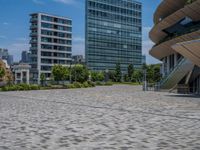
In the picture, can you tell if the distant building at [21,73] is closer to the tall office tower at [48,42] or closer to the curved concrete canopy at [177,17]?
the tall office tower at [48,42]

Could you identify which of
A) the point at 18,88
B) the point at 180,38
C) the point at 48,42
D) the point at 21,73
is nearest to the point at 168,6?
the point at 180,38

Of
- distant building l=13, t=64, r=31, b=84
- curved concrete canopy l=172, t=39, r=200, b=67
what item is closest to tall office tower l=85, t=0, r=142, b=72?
distant building l=13, t=64, r=31, b=84

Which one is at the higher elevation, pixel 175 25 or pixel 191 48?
pixel 175 25

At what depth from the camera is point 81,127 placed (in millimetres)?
12531

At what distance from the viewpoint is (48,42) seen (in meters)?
139

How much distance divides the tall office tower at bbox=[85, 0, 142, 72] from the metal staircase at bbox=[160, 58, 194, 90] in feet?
345

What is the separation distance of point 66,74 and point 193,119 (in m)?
98.2

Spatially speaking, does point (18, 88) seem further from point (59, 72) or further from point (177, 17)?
point (59, 72)

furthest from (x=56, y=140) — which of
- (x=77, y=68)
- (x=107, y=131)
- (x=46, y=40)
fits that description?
(x=46, y=40)

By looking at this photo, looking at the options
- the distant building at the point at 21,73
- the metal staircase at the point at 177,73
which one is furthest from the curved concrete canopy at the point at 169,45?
the distant building at the point at 21,73

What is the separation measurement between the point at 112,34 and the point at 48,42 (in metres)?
38.0

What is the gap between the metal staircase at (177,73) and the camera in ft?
146

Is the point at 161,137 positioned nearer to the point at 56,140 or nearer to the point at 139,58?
the point at 56,140

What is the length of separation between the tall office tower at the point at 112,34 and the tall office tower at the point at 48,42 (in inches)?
536
